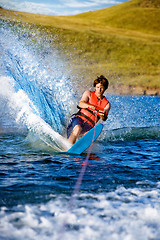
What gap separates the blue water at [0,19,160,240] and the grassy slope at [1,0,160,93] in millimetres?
37583

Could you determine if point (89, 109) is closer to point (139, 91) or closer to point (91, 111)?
point (91, 111)

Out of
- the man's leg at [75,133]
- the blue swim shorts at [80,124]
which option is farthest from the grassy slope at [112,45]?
the man's leg at [75,133]

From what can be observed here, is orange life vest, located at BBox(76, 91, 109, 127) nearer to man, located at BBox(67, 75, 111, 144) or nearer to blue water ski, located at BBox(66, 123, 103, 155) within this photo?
man, located at BBox(67, 75, 111, 144)

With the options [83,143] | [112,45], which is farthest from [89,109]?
[112,45]

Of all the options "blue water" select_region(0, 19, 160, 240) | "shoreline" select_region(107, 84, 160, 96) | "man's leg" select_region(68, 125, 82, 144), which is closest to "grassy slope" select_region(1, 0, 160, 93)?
"shoreline" select_region(107, 84, 160, 96)

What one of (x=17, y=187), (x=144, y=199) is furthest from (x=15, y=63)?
(x=144, y=199)

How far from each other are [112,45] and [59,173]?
189 feet

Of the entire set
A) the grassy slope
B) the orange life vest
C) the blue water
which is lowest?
the blue water

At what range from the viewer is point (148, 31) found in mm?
69438

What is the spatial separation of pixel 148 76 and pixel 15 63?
46.0m

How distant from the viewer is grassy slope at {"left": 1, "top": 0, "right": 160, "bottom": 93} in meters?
52.6

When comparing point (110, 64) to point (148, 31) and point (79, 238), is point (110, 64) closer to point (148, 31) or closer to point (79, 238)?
point (148, 31)

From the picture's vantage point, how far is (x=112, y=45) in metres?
59.8

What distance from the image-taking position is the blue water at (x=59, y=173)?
Result: 9.71ft
